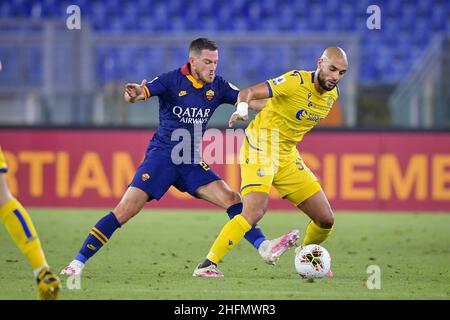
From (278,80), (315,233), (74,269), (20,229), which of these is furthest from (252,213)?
(20,229)

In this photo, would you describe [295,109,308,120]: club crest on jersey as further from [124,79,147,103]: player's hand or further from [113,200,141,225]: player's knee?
[113,200,141,225]: player's knee

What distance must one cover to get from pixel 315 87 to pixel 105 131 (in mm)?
7111

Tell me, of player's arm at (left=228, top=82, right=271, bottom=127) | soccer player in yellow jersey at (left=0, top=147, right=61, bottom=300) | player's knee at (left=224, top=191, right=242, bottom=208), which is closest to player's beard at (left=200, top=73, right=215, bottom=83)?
player's arm at (left=228, top=82, right=271, bottom=127)

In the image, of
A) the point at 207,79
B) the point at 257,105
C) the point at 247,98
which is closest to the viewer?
the point at 247,98

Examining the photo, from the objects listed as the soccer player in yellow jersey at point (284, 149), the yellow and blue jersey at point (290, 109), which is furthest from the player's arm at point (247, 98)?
the yellow and blue jersey at point (290, 109)

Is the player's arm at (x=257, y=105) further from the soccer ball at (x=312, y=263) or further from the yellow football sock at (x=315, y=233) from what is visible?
the soccer ball at (x=312, y=263)

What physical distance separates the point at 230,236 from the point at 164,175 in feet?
2.72

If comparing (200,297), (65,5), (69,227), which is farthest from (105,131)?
(200,297)

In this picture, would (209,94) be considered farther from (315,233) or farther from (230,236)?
(315,233)

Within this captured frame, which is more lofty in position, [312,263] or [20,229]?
[20,229]

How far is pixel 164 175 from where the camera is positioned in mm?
8094

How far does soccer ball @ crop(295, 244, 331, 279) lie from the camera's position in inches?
304

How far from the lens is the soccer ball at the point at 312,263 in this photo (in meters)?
7.72

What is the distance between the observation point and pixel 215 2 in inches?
779
